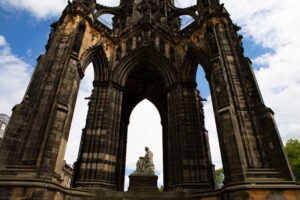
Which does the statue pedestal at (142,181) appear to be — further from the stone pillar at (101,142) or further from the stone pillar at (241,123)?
the stone pillar at (241,123)

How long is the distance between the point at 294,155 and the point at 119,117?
2060 centimetres

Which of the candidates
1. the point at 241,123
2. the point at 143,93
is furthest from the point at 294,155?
the point at 241,123

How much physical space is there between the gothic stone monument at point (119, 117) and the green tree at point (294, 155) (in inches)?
549

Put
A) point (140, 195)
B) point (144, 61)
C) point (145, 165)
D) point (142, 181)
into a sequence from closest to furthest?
point (140, 195)
point (142, 181)
point (145, 165)
point (144, 61)

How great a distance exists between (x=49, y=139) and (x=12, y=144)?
1490 millimetres

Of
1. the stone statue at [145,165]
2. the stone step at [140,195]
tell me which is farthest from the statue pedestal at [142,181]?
the stone step at [140,195]

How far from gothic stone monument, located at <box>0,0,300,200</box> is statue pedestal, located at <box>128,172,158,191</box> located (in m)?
0.76

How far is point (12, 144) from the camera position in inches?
310

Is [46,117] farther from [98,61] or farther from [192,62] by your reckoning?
[192,62]

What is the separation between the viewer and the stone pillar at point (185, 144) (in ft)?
31.9

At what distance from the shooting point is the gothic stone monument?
714cm

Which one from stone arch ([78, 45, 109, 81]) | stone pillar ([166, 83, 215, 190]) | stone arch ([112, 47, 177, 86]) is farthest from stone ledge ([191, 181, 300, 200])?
stone arch ([78, 45, 109, 81])

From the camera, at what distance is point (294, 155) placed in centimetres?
2231

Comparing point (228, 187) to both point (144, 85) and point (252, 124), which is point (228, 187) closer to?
point (252, 124)
